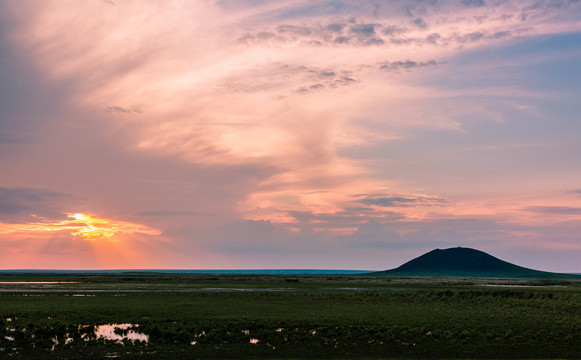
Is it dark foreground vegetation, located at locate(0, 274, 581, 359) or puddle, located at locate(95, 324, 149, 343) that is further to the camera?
puddle, located at locate(95, 324, 149, 343)

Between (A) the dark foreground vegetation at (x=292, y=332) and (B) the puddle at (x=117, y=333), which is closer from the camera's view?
(A) the dark foreground vegetation at (x=292, y=332)

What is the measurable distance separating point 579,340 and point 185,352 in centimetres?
2610

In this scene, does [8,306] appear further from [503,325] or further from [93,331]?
[503,325]

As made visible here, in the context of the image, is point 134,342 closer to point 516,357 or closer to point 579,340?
point 516,357

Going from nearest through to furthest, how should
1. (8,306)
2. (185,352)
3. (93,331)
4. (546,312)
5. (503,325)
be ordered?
(185,352)
(93,331)
(503,325)
(546,312)
(8,306)

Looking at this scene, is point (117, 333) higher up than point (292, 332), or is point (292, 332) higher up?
point (292, 332)

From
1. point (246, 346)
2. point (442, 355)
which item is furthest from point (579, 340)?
point (246, 346)

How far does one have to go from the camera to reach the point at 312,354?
101 feet

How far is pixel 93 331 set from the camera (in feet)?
124

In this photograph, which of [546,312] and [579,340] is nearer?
Result: [579,340]

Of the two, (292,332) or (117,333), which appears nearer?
(292,332)

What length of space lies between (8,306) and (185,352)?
3420 cm

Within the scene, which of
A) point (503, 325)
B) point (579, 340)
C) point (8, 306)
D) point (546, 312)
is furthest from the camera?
point (8, 306)

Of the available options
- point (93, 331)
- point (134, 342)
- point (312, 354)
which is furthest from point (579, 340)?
point (93, 331)
